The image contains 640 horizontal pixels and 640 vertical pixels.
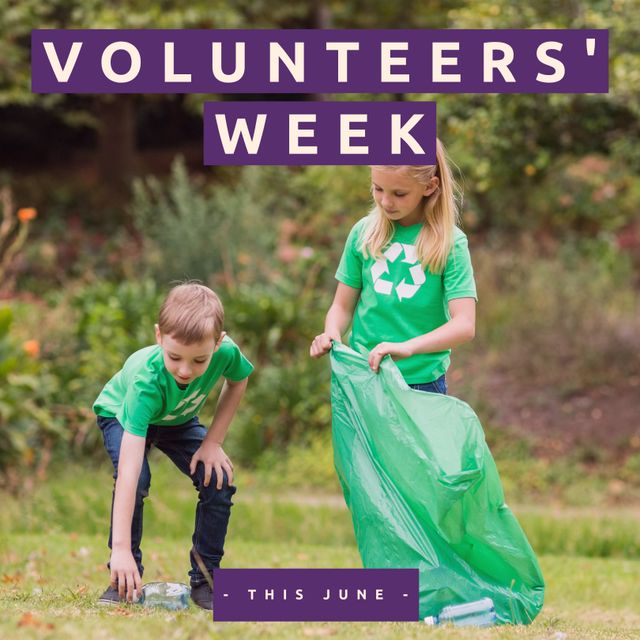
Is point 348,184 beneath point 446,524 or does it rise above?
above

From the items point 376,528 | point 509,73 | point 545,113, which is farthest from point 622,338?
point 376,528

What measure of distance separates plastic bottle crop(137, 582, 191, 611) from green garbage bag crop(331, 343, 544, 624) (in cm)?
70

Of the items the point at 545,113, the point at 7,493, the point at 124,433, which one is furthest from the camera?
the point at 545,113

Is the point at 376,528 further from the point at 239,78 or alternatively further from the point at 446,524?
the point at 239,78

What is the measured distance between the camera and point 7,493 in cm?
788

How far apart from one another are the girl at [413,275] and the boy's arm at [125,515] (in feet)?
2.59

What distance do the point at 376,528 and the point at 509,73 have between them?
96.2 inches

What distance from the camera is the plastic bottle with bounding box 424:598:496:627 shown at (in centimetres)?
407

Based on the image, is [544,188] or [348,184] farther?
[544,188]

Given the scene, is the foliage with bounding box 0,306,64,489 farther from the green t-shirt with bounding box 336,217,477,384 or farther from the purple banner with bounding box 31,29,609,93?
the green t-shirt with bounding box 336,217,477,384

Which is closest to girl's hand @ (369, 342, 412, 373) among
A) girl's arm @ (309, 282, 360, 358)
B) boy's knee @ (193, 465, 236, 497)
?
girl's arm @ (309, 282, 360, 358)

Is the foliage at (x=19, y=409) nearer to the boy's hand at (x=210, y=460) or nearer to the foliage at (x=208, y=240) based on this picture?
the foliage at (x=208, y=240)

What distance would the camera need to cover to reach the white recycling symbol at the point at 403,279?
425cm

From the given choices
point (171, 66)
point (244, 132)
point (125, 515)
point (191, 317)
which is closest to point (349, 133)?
point (244, 132)
